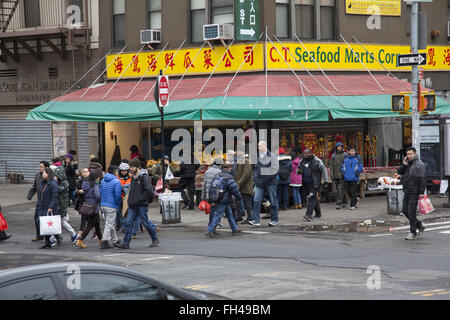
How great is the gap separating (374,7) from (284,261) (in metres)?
13.5

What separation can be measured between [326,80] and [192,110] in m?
4.57

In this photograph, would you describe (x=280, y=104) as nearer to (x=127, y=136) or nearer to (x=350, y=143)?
(x=350, y=143)

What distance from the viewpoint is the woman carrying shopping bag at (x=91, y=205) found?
14.8 m

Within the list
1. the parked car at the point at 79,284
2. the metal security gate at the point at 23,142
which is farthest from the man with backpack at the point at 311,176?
the metal security gate at the point at 23,142

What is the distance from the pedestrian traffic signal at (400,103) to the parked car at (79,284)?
42.7 feet

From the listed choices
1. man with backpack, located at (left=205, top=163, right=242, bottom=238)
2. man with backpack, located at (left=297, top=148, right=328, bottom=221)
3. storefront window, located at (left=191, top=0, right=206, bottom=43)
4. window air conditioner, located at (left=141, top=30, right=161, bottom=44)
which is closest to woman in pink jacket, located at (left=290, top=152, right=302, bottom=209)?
man with backpack, located at (left=297, top=148, right=328, bottom=221)

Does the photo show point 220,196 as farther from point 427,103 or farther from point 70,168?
point 70,168

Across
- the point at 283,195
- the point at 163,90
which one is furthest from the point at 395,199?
the point at 163,90

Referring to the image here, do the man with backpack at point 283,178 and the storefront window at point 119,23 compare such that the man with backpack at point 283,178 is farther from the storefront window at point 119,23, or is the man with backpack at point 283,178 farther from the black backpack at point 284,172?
the storefront window at point 119,23

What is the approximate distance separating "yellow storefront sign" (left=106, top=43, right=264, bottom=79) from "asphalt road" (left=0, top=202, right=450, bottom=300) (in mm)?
6643

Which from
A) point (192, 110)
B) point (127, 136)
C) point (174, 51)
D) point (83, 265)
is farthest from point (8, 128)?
point (83, 265)

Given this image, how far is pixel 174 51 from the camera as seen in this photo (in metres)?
23.7

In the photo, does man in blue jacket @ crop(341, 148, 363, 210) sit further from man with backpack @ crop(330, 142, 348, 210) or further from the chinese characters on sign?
the chinese characters on sign

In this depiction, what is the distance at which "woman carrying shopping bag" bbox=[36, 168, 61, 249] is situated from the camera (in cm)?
1534
